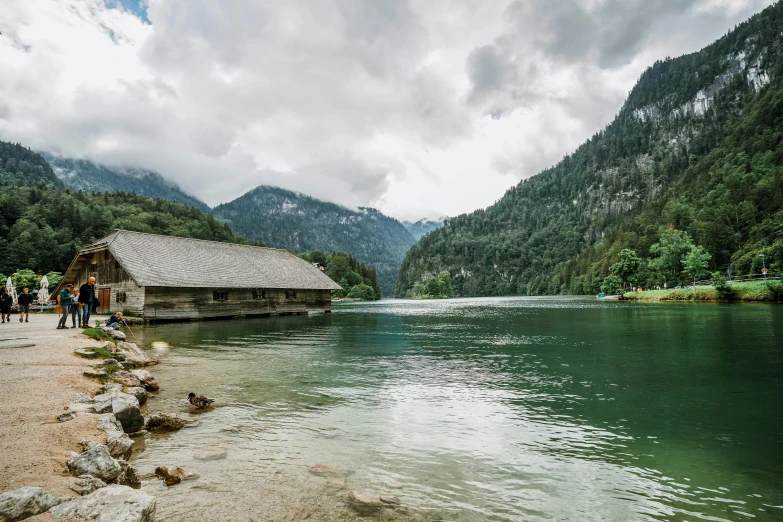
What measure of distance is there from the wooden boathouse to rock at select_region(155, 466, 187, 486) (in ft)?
117

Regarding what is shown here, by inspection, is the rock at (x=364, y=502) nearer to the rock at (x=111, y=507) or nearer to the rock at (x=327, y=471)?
the rock at (x=327, y=471)

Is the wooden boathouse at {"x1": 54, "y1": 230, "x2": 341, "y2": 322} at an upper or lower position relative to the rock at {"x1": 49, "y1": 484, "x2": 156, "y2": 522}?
upper

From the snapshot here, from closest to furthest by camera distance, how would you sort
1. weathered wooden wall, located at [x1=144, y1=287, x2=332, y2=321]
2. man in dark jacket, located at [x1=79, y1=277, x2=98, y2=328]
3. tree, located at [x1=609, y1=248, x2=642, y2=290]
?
man in dark jacket, located at [x1=79, y1=277, x2=98, y2=328] < weathered wooden wall, located at [x1=144, y1=287, x2=332, y2=321] < tree, located at [x1=609, y1=248, x2=642, y2=290]

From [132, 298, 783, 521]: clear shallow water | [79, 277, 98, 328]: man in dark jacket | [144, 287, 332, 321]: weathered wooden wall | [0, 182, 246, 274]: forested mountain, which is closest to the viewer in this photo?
[132, 298, 783, 521]: clear shallow water

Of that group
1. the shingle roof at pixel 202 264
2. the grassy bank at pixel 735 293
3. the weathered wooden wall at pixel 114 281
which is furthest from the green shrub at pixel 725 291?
the weathered wooden wall at pixel 114 281

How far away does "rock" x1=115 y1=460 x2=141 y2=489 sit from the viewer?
5.96 meters

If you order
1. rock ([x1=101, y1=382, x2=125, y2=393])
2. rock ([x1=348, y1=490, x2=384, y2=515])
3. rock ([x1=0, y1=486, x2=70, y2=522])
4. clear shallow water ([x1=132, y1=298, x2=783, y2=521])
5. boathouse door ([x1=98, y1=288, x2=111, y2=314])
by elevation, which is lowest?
clear shallow water ([x1=132, y1=298, x2=783, y2=521])

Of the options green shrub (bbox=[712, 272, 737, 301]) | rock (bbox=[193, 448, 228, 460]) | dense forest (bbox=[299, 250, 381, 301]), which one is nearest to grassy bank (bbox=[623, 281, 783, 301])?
green shrub (bbox=[712, 272, 737, 301])

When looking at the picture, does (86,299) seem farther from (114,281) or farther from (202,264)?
(202,264)

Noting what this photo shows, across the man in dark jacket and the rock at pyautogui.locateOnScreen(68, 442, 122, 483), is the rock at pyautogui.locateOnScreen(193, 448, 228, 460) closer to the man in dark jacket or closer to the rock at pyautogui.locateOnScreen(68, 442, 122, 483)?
the rock at pyautogui.locateOnScreen(68, 442, 122, 483)

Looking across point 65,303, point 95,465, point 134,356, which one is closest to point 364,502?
point 95,465

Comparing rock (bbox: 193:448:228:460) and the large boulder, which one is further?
rock (bbox: 193:448:228:460)

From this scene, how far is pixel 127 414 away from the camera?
345 inches

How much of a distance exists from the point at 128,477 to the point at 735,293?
82629mm
